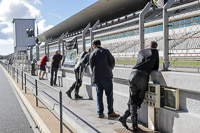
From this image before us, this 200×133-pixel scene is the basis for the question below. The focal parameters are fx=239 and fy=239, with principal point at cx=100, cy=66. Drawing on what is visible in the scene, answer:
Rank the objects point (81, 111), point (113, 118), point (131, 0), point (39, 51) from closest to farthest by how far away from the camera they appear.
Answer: point (113, 118) → point (81, 111) → point (39, 51) → point (131, 0)

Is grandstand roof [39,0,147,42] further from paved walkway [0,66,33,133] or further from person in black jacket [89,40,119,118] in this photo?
person in black jacket [89,40,119,118]

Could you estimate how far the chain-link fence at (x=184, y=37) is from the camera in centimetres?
426

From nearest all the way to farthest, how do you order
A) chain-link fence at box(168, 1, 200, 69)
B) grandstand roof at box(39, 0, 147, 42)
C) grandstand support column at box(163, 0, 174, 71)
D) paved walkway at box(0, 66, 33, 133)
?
chain-link fence at box(168, 1, 200, 69) → grandstand support column at box(163, 0, 174, 71) → paved walkway at box(0, 66, 33, 133) → grandstand roof at box(39, 0, 147, 42)

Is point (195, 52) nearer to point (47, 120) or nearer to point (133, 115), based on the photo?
point (133, 115)

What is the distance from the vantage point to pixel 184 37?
4.42 metres

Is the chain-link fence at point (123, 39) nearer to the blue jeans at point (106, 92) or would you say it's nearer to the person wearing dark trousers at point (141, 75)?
the blue jeans at point (106, 92)

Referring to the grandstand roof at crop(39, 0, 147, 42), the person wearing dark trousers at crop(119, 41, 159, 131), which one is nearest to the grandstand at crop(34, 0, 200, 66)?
the person wearing dark trousers at crop(119, 41, 159, 131)

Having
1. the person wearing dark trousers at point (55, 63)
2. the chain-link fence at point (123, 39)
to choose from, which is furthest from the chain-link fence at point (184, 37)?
the person wearing dark trousers at point (55, 63)

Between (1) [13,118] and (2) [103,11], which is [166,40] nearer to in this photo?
(1) [13,118]

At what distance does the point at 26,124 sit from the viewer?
6.14 metres

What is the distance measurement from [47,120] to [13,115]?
1.94 meters

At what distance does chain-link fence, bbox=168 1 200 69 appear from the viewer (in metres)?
4.26

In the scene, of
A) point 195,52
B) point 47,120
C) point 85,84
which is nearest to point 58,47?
point 85,84

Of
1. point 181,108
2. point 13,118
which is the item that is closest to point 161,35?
point 181,108
